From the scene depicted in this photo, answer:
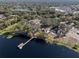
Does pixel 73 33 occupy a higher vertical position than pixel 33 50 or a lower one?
higher

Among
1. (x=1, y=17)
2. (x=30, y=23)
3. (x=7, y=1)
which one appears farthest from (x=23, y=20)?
(x=7, y=1)

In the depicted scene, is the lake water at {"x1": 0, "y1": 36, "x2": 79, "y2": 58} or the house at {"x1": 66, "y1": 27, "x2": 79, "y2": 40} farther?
the house at {"x1": 66, "y1": 27, "x2": 79, "y2": 40}

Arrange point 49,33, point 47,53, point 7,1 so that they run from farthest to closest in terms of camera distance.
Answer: point 49,33 → point 7,1 → point 47,53

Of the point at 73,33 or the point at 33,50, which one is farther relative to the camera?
the point at 73,33

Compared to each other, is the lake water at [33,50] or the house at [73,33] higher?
the house at [73,33]

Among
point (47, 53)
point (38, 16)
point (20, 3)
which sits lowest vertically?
point (47, 53)

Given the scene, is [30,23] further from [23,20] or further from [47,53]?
[47,53]

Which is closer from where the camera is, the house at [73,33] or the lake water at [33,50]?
the lake water at [33,50]

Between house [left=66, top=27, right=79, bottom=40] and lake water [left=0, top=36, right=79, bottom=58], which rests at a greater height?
house [left=66, top=27, right=79, bottom=40]
